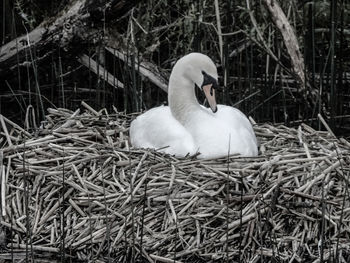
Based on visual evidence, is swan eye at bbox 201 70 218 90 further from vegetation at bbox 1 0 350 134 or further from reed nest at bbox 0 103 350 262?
vegetation at bbox 1 0 350 134

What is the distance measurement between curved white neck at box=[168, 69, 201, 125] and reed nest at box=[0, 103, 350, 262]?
48 cm

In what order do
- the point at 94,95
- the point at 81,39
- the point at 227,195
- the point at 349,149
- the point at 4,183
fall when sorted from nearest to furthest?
the point at 227,195 < the point at 4,183 < the point at 349,149 < the point at 81,39 < the point at 94,95

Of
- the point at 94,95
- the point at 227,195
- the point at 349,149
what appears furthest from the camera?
the point at 94,95

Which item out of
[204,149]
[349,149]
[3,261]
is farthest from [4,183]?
[349,149]

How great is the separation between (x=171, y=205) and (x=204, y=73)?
1.31m

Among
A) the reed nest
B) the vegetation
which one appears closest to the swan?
the reed nest

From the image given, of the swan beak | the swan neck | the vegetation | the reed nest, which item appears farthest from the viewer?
the vegetation

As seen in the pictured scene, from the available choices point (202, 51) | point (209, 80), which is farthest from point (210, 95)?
point (202, 51)

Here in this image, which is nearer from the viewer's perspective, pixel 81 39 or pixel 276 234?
pixel 276 234

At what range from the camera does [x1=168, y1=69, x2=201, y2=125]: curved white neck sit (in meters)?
6.87

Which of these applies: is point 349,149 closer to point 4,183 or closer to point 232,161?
point 232,161

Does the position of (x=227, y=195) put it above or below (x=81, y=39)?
below

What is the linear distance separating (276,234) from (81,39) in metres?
3.36

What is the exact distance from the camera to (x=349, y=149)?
6930 mm
